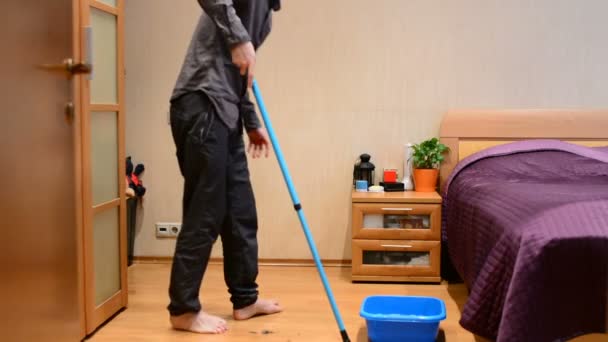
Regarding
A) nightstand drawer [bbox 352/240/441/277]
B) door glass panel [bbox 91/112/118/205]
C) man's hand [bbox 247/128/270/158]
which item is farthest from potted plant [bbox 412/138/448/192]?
door glass panel [bbox 91/112/118/205]

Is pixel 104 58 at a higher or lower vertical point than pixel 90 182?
higher

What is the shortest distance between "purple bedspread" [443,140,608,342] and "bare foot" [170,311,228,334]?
94cm

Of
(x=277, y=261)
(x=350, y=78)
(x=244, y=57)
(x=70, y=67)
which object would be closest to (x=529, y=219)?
(x=244, y=57)

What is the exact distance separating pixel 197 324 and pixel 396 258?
47.6 inches

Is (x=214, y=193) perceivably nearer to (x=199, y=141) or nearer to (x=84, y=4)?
(x=199, y=141)

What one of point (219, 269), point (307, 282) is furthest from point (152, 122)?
point (307, 282)

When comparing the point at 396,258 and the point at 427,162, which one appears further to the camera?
the point at 427,162

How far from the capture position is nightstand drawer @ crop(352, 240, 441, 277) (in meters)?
3.29

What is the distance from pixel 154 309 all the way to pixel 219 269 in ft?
2.70

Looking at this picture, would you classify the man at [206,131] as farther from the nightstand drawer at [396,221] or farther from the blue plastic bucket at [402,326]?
the nightstand drawer at [396,221]

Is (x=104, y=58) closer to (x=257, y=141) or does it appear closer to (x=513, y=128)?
(x=257, y=141)

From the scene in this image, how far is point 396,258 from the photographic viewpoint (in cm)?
333

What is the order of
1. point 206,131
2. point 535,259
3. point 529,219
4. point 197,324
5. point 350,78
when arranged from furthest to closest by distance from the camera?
1. point 350,78
2. point 197,324
3. point 206,131
4. point 529,219
5. point 535,259

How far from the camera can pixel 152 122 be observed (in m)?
3.71
